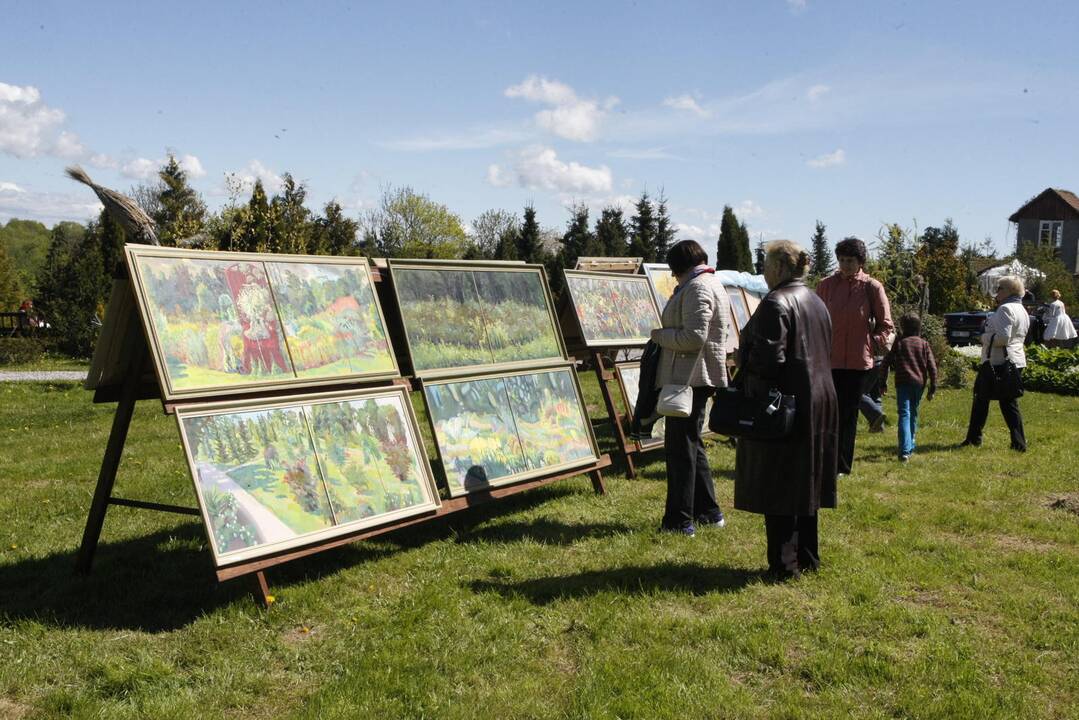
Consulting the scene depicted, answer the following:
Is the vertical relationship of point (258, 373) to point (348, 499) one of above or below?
above

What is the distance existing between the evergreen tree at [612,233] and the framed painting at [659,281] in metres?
33.2

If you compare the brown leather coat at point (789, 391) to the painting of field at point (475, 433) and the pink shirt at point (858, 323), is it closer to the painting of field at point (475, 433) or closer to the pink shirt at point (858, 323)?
the painting of field at point (475, 433)

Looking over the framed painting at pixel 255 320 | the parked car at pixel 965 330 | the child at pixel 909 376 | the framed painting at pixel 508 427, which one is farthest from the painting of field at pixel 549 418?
the parked car at pixel 965 330

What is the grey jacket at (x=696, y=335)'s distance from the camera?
18.7 ft

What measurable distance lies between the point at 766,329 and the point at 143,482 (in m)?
6.24

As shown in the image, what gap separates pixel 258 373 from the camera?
5055mm

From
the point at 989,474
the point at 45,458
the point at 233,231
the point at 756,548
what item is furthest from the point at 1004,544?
the point at 233,231

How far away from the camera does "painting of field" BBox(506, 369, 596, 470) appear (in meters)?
6.71

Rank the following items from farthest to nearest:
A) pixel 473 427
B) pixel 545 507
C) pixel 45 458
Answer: pixel 45 458 → pixel 545 507 → pixel 473 427

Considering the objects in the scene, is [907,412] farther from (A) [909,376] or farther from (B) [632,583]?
(B) [632,583]

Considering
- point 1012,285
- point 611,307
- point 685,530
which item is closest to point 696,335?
point 685,530

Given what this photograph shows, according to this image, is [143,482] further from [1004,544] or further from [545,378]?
[1004,544]

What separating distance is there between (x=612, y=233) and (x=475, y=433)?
39587 mm

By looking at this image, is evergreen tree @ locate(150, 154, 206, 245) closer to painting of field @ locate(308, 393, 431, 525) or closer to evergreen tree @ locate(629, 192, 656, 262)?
evergreen tree @ locate(629, 192, 656, 262)
